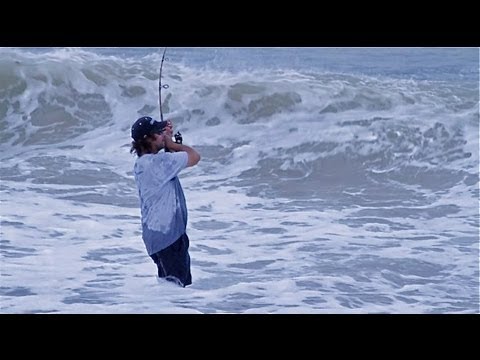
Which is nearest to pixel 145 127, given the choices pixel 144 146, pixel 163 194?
pixel 144 146

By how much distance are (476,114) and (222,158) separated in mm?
1353

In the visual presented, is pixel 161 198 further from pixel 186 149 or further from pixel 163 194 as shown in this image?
pixel 186 149

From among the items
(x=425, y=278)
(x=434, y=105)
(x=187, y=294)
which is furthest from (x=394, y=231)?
(x=187, y=294)

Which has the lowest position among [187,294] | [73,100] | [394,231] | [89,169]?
[187,294]

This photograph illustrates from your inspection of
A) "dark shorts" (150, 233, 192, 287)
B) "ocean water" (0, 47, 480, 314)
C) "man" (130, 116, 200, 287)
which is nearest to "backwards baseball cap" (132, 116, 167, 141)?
"man" (130, 116, 200, 287)

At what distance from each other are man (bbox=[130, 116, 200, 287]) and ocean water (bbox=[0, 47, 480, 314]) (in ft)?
0.25

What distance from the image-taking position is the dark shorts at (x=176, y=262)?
13.5 feet

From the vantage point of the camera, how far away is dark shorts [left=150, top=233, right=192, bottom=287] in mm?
4117

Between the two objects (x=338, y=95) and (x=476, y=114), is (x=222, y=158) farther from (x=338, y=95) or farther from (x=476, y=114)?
(x=476, y=114)

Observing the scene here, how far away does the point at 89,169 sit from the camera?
14.6ft

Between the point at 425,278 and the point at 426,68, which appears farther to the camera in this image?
the point at 426,68

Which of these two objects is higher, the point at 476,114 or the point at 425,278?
the point at 476,114

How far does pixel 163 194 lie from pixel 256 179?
2.00ft

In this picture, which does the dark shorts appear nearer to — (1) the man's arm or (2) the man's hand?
(1) the man's arm
